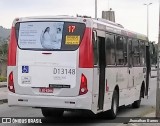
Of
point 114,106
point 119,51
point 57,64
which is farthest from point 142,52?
point 57,64

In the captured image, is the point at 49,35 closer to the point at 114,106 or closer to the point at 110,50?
the point at 110,50

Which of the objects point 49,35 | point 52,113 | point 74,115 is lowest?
point 74,115

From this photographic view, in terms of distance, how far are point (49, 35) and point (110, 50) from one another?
2.41 metres

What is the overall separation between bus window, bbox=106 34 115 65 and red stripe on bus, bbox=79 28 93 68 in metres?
1.63

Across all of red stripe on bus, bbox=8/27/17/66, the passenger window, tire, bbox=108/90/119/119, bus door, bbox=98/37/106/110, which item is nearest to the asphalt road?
tire, bbox=108/90/119/119

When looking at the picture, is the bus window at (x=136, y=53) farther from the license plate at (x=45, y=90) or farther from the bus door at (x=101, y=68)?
the license plate at (x=45, y=90)

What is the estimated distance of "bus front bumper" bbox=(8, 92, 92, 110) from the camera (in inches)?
483

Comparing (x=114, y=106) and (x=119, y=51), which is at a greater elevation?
(x=119, y=51)

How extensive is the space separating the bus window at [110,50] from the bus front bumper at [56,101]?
212 centimetres

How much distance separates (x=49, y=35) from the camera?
12.7 metres

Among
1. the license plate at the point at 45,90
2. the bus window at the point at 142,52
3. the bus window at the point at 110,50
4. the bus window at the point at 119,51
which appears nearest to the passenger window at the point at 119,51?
the bus window at the point at 119,51

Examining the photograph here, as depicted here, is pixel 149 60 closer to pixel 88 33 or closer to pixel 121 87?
pixel 121 87

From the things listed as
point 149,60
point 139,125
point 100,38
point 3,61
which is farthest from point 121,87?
point 3,61

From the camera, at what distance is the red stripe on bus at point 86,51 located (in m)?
12.3
